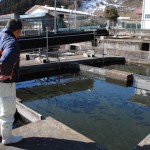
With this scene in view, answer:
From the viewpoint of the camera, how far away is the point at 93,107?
6336mm

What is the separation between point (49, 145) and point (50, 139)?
0.15 meters

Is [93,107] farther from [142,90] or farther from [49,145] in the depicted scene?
[49,145]

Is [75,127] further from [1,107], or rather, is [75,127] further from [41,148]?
[1,107]

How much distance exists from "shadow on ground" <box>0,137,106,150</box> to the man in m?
0.23

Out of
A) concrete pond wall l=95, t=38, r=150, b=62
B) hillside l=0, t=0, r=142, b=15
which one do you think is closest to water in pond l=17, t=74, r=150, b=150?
concrete pond wall l=95, t=38, r=150, b=62

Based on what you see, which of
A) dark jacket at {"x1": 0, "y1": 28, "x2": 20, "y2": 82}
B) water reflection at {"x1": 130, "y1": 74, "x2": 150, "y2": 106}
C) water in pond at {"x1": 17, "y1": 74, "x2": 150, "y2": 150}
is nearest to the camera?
dark jacket at {"x1": 0, "y1": 28, "x2": 20, "y2": 82}

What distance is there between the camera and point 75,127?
16.7 ft

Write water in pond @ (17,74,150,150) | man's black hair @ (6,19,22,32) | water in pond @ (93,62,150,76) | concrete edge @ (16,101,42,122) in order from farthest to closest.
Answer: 1. water in pond @ (93,62,150,76)
2. water in pond @ (17,74,150,150)
3. concrete edge @ (16,101,42,122)
4. man's black hair @ (6,19,22,32)

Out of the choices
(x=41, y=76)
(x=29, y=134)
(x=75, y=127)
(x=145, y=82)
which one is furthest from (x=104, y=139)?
(x=41, y=76)

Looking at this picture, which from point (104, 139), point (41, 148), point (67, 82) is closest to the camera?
point (41, 148)

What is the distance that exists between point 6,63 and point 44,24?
41.1ft

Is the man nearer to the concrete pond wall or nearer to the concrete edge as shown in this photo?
the concrete edge

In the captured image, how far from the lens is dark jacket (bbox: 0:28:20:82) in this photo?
2.71 metres

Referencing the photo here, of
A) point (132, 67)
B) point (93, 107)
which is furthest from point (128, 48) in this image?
point (93, 107)
